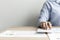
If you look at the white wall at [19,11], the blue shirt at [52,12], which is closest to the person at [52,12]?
the blue shirt at [52,12]

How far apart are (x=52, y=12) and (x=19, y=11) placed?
19.5 inches

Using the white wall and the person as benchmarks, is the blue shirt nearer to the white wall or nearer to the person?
the person

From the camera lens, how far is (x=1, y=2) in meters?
1.81

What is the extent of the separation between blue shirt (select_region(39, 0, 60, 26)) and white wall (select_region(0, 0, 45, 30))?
9.5 inches

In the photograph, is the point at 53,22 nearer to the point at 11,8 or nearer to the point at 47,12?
the point at 47,12

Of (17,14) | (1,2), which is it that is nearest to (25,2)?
(17,14)

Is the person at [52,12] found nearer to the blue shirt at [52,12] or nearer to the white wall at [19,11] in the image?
the blue shirt at [52,12]

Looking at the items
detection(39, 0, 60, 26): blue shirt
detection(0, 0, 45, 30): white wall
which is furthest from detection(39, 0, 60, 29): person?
detection(0, 0, 45, 30): white wall

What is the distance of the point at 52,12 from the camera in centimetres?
155

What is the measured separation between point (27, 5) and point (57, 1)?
0.43 meters

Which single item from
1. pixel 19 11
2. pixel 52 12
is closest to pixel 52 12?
pixel 52 12

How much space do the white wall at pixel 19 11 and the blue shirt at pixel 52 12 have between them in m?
0.24

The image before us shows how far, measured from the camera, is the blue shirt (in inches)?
59.1

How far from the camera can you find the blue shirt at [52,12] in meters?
1.50
